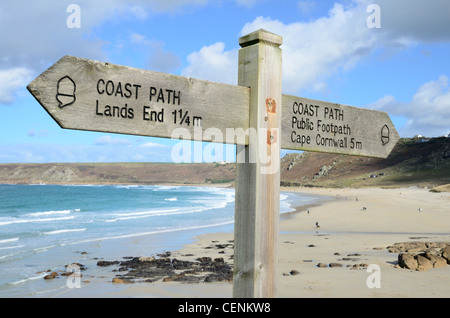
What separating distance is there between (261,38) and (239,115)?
1.53 feet

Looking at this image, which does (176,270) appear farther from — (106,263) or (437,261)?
(437,261)

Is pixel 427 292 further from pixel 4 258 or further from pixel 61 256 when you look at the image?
pixel 4 258

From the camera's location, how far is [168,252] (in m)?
15.8

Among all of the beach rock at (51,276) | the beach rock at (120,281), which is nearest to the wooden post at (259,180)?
the beach rock at (120,281)

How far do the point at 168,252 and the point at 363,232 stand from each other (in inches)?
418

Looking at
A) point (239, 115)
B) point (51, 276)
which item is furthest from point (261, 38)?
point (51, 276)

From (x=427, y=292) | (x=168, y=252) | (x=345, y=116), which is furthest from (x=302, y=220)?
(x=345, y=116)

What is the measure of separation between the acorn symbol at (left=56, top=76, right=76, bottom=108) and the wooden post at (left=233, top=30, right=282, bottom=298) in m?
0.94

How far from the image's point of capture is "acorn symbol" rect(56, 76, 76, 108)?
6.27 ft

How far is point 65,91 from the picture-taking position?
1928mm

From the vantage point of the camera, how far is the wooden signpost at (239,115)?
6.46ft

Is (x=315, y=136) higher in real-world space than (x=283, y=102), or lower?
lower

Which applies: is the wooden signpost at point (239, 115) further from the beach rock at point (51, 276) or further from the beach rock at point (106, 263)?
the beach rock at point (106, 263)
